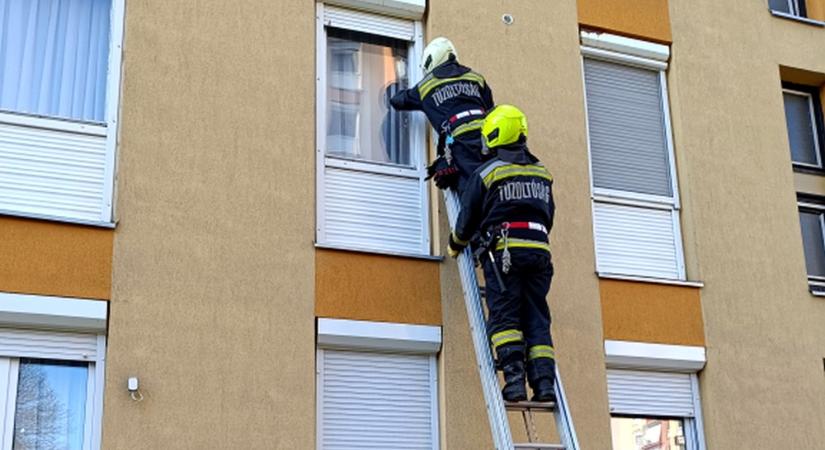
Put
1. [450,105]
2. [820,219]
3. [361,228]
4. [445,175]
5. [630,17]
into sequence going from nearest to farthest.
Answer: [445,175]
[450,105]
[361,228]
[630,17]
[820,219]

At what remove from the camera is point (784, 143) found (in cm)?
1032

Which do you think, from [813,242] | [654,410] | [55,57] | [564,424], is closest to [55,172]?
[55,57]

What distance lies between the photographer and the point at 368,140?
9039 millimetres

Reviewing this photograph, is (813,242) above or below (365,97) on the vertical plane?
below

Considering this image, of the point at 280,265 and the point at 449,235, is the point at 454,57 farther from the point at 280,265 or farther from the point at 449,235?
the point at 280,265

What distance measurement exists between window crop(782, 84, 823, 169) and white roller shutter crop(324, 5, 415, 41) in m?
3.84

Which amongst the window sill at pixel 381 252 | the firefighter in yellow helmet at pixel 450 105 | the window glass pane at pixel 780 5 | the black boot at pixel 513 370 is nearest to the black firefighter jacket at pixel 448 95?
the firefighter in yellow helmet at pixel 450 105

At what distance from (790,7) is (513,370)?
590cm

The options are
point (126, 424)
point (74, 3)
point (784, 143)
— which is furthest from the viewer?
point (784, 143)

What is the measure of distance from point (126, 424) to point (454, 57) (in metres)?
3.57

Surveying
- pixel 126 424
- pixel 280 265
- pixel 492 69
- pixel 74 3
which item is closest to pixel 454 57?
pixel 492 69

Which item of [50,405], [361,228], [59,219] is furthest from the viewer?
[361,228]

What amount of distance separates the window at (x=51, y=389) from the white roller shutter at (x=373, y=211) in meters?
1.92

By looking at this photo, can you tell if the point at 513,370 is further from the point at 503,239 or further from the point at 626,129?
the point at 626,129
